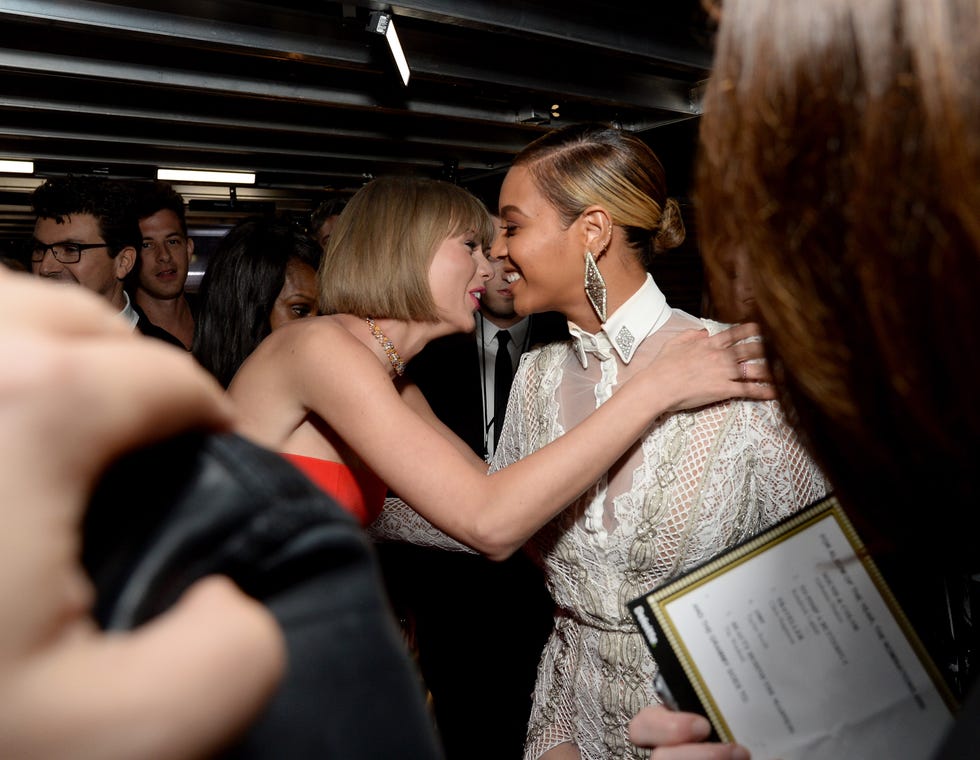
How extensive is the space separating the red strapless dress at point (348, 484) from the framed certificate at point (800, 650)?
1.10m

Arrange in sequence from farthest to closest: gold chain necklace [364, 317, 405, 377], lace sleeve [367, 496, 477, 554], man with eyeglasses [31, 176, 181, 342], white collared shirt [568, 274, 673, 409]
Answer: man with eyeglasses [31, 176, 181, 342], lace sleeve [367, 496, 477, 554], gold chain necklace [364, 317, 405, 377], white collared shirt [568, 274, 673, 409]

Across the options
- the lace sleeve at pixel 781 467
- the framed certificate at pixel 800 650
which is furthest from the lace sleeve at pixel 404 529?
the framed certificate at pixel 800 650

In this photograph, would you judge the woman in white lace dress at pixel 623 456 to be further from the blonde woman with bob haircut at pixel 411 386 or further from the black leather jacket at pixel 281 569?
the black leather jacket at pixel 281 569

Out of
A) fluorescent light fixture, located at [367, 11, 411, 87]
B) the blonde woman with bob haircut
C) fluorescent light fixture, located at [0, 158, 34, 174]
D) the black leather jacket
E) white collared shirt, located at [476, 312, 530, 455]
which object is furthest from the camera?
fluorescent light fixture, located at [0, 158, 34, 174]

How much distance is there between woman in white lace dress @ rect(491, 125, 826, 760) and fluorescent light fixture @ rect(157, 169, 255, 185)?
550cm

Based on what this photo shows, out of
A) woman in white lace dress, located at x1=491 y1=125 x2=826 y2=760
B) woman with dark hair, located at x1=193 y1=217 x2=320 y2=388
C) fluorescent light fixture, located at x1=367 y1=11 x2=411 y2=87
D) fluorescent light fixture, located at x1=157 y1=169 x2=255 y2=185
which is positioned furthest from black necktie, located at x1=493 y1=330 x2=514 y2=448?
fluorescent light fixture, located at x1=157 y1=169 x2=255 y2=185

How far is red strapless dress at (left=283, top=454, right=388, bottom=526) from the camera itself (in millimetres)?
1894

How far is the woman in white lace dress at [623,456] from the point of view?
151 cm

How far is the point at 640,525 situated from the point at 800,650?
2.30 feet

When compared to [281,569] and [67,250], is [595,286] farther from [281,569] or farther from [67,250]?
[67,250]

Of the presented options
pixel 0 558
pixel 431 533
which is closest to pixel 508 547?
pixel 431 533

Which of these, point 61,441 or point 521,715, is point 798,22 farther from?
point 521,715

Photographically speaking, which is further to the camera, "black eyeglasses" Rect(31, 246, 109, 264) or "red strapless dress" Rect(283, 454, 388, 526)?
"black eyeglasses" Rect(31, 246, 109, 264)

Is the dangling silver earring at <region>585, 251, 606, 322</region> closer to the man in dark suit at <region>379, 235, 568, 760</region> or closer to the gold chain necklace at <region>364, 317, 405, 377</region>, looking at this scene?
the gold chain necklace at <region>364, 317, 405, 377</region>
